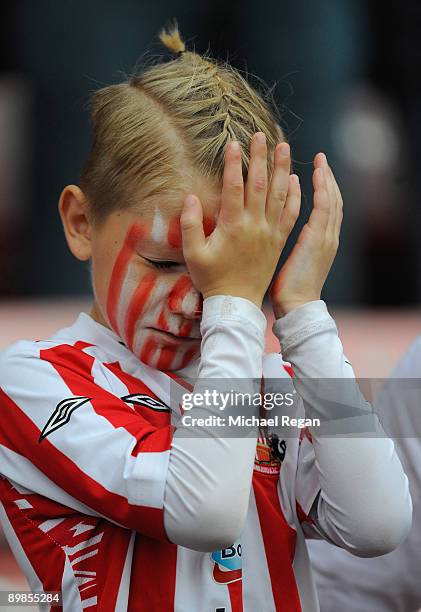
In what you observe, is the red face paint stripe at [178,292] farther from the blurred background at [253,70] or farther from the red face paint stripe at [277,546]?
the blurred background at [253,70]

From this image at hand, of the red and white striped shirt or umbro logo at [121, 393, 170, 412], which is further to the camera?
umbro logo at [121, 393, 170, 412]

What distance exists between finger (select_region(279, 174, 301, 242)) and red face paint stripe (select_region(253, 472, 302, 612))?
1.50ft

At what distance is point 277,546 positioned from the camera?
1.76 metres

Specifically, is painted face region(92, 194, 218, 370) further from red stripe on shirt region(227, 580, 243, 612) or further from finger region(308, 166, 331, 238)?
red stripe on shirt region(227, 580, 243, 612)

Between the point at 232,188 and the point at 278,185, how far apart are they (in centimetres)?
9

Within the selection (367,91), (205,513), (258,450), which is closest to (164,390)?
(258,450)

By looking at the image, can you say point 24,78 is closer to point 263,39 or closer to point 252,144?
point 263,39

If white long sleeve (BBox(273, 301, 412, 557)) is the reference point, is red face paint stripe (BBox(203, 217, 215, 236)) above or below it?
above

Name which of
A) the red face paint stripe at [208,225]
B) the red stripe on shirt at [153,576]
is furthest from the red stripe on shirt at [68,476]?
the red face paint stripe at [208,225]

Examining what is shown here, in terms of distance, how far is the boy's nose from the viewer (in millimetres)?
1735

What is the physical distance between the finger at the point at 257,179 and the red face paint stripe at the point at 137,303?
23 cm

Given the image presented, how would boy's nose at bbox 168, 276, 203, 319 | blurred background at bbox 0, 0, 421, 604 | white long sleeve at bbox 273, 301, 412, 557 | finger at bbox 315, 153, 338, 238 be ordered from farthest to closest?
blurred background at bbox 0, 0, 421, 604 < finger at bbox 315, 153, 338, 238 < boy's nose at bbox 168, 276, 203, 319 < white long sleeve at bbox 273, 301, 412, 557

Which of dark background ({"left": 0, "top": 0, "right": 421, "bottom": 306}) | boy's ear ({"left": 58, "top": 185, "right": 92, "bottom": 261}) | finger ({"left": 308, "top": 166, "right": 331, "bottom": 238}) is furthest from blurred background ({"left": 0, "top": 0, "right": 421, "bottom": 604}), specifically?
finger ({"left": 308, "top": 166, "right": 331, "bottom": 238})

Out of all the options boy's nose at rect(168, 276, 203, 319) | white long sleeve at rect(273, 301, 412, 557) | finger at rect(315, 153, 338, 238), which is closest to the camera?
white long sleeve at rect(273, 301, 412, 557)
